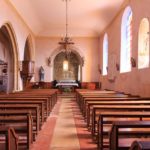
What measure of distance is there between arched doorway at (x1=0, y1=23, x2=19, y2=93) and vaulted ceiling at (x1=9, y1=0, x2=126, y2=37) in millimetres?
1263

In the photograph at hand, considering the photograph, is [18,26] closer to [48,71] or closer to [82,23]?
[82,23]

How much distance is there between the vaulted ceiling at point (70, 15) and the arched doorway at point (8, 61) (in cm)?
126

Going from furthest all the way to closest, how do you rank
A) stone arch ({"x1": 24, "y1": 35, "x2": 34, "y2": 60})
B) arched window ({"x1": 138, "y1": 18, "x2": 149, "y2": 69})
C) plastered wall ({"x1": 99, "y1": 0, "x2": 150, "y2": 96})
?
1. stone arch ({"x1": 24, "y1": 35, "x2": 34, "y2": 60})
2. arched window ({"x1": 138, "y1": 18, "x2": 149, "y2": 69})
3. plastered wall ({"x1": 99, "y1": 0, "x2": 150, "y2": 96})

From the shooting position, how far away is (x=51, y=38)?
1991cm

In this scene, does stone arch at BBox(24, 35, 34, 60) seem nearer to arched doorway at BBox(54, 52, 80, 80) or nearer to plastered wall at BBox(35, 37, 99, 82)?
plastered wall at BBox(35, 37, 99, 82)

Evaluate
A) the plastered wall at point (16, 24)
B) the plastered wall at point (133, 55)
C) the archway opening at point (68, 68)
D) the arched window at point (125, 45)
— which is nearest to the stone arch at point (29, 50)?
the plastered wall at point (16, 24)

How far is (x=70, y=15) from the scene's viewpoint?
14820mm

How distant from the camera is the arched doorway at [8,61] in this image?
1253 cm

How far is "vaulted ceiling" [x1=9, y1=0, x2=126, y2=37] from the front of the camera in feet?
40.5

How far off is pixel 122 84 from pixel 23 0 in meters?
5.82

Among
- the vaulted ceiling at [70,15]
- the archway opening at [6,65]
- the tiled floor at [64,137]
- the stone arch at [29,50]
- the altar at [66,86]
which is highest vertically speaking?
the vaulted ceiling at [70,15]

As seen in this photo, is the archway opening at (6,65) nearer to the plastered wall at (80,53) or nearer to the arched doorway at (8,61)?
the arched doorway at (8,61)

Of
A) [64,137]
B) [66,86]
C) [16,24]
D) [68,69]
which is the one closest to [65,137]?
[64,137]

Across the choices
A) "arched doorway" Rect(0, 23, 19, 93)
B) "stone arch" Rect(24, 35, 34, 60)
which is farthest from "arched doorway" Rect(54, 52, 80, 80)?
"arched doorway" Rect(0, 23, 19, 93)
